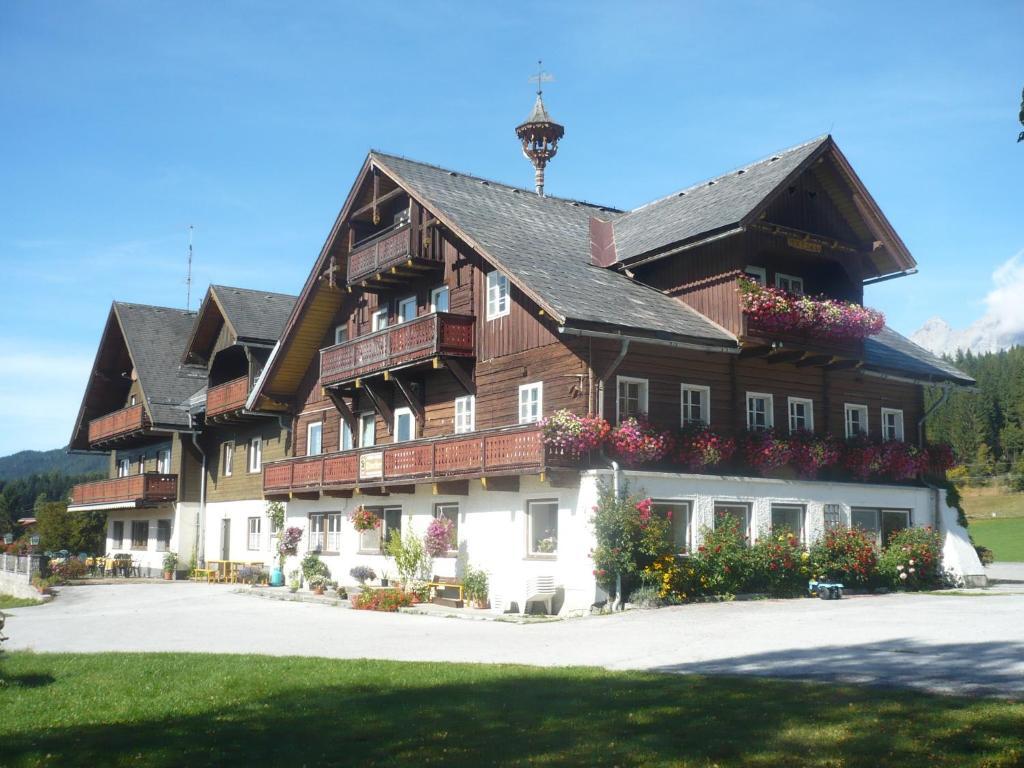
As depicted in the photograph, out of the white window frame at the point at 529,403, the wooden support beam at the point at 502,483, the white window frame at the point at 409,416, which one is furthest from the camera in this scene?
the white window frame at the point at 409,416

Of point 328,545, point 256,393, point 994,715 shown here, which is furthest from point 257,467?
point 994,715

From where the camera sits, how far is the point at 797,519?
85.0 ft

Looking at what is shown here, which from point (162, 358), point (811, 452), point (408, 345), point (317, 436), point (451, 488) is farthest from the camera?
point (162, 358)

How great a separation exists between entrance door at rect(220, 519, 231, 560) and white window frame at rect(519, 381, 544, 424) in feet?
68.4

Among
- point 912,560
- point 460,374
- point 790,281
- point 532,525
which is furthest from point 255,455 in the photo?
point 912,560

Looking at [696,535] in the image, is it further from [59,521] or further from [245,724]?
[59,521]

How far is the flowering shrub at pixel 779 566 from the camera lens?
2366 cm

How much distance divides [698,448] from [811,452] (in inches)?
148

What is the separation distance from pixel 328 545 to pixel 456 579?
8.49 meters

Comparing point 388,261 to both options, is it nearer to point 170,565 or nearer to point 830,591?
point 830,591

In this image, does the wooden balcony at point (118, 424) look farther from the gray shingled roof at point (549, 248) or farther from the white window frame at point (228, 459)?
the gray shingled roof at point (549, 248)

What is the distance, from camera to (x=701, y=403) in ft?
83.6

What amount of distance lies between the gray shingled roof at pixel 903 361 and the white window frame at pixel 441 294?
442 inches

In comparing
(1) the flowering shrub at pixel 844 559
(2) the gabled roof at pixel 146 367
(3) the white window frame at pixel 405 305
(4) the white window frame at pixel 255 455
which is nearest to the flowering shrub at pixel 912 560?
(1) the flowering shrub at pixel 844 559
